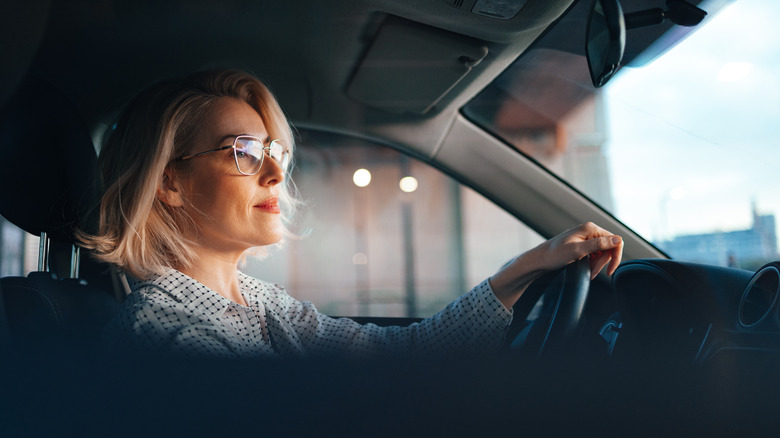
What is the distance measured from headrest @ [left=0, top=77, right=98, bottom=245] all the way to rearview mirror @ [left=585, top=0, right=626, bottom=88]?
0.95 m

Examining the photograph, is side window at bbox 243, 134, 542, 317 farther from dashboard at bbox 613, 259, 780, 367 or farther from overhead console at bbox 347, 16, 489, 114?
dashboard at bbox 613, 259, 780, 367

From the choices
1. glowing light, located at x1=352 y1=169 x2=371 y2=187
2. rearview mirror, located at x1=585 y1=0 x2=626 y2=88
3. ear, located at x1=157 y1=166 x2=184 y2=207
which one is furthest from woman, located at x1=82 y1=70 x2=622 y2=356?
glowing light, located at x1=352 y1=169 x2=371 y2=187

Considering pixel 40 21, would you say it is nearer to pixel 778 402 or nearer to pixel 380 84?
pixel 380 84

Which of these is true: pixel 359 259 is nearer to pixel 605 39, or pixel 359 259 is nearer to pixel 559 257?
pixel 559 257

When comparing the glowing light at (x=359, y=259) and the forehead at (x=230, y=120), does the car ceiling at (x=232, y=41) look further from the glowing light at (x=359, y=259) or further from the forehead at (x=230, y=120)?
the glowing light at (x=359, y=259)

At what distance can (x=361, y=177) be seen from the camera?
1998mm

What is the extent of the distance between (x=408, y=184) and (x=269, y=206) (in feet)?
2.67

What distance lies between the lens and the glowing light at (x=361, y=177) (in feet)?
6.41

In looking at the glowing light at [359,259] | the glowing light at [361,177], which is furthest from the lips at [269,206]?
the glowing light at [359,259]

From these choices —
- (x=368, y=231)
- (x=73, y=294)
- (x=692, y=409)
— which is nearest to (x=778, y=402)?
(x=692, y=409)

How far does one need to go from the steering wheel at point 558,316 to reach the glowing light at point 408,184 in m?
0.71

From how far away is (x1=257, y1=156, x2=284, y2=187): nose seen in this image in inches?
50.1

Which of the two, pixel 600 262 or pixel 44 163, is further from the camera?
pixel 600 262

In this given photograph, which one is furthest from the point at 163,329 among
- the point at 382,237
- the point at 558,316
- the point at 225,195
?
the point at 382,237
